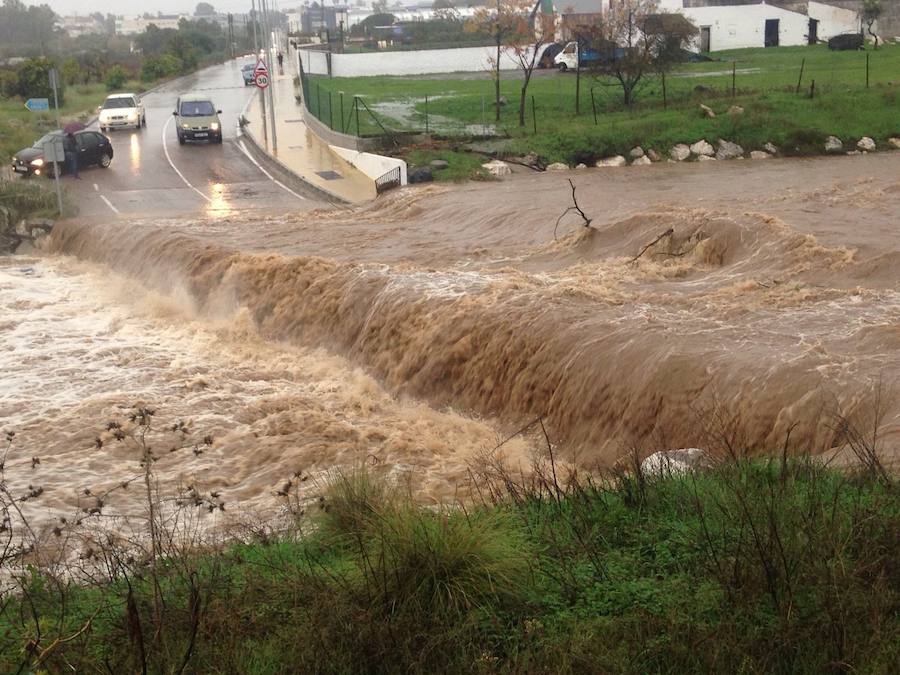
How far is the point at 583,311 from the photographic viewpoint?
13844mm

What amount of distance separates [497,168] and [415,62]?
35.7 m

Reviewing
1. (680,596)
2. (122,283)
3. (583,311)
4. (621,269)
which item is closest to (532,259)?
(621,269)

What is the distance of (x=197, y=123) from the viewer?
38.2 metres

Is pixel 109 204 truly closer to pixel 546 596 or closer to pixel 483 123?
pixel 483 123

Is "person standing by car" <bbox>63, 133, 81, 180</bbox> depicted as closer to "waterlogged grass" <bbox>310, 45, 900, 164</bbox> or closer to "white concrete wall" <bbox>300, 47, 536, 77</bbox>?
"waterlogged grass" <bbox>310, 45, 900, 164</bbox>

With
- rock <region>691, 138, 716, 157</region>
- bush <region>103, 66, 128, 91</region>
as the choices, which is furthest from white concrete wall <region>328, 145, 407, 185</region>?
bush <region>103, 66, 128, 91</region>

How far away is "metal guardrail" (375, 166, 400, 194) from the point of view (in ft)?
95.2

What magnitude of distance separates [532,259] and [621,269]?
2.35 m

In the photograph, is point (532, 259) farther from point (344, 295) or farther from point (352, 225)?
point (352, 225)

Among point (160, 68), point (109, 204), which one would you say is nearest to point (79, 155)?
point (109, 204)

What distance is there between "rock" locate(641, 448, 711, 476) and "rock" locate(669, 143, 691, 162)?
2297 cm

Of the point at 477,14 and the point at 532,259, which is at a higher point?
the point at 477,14

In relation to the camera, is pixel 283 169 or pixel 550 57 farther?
pixel 550 57

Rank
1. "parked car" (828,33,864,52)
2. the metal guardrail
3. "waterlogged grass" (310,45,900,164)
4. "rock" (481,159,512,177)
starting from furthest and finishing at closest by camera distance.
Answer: "parked car" (828,33,864,52)
"waterlogged grass" (310,45,900,164)
"rock" (481,159,512,177)
the metal guardrail
